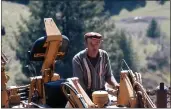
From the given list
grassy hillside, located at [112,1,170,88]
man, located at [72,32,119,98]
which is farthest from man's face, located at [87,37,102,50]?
grassy hillside, located at [112,1,170,88]

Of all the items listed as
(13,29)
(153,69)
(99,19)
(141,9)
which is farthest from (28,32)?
(141,9)

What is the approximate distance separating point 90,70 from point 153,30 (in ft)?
155

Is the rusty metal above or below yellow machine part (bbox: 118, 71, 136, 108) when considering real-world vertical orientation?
below

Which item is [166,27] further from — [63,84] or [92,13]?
[63,84]

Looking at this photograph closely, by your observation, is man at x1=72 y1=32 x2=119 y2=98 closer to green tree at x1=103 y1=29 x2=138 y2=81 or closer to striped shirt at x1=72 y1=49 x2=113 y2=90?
striped shirt at x1=72 y1=49 x2=113 y2=90

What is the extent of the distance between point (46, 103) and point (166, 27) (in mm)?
48366

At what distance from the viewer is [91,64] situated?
762 centimetres

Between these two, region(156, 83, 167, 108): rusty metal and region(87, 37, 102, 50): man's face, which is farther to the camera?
region(156, 83, 167, 108): rusty metal

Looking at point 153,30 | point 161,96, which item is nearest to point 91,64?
point 161,96

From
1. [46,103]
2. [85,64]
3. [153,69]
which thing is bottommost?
[153,69]

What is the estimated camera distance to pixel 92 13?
40469mm

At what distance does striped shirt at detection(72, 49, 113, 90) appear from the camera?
24.7 ft

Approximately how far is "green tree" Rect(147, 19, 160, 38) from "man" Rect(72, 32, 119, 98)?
→ 45.6m

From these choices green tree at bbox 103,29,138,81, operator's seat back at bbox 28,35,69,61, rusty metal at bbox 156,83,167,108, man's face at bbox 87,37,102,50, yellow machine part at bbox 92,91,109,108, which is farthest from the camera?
green tree at bbox 103,29,138,81
